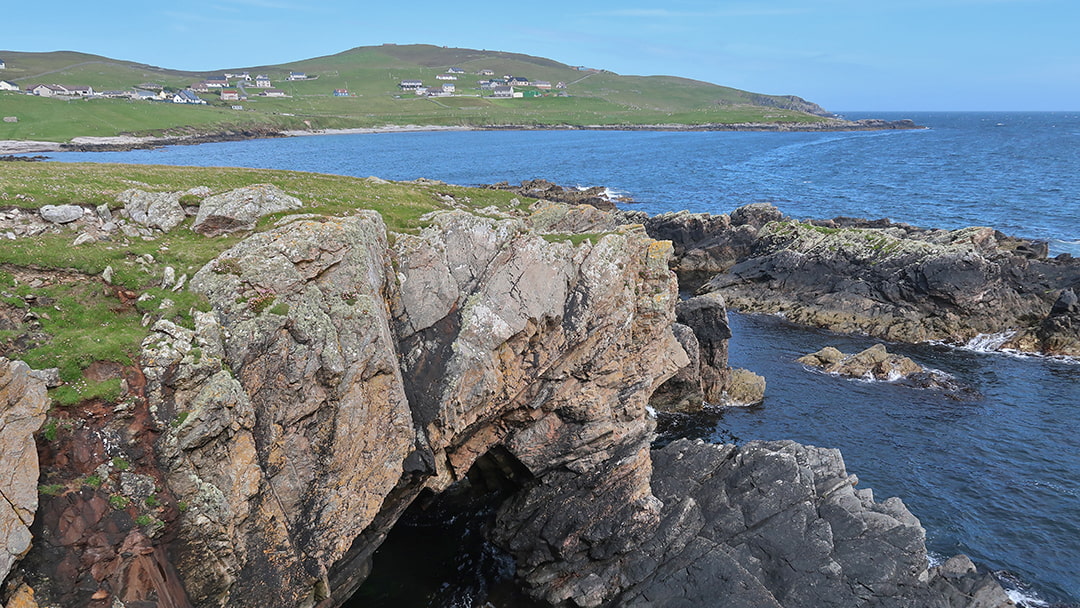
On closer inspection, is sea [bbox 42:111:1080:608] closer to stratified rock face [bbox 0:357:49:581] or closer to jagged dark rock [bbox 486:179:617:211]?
jagged dark rock [bbox 486:179:617:211]

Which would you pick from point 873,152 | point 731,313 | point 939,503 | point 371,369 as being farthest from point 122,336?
point 873,152

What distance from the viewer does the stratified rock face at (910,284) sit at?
5159 centimetres

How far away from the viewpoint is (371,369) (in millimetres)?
18812

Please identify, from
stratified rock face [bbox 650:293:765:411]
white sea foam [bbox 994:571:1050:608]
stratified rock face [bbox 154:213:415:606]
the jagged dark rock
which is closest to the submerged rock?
stratified rock face [bbox 650:293:765:411]

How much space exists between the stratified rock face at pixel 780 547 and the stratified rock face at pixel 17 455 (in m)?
18.4

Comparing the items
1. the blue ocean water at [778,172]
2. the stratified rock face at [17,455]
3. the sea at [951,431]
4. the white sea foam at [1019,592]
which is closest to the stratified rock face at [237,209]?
the stratified rock face at [17,455]

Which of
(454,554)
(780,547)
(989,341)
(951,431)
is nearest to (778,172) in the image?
(989,341)

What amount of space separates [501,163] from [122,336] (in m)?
148

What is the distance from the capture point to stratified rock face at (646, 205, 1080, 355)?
51594 millimetres

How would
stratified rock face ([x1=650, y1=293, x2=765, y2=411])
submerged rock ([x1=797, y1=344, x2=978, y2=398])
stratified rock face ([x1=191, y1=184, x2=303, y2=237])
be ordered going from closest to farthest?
1. stratified rock face ([x1=191, y1=184, x2=303, y2=237])
2. stratified rock face ([x1=650, y1=293, x2=765, y2=411])
3. submerged rock ([x1=797, y1=344, x2=978, y2=398])

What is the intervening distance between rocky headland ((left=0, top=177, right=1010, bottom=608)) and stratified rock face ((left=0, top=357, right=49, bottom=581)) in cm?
7

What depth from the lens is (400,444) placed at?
1992 centimetres

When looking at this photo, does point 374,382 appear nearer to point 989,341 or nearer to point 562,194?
point 989,341

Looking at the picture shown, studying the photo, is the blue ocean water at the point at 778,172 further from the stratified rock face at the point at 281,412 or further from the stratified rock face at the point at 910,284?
the stratified rock face at the point at 281,412
